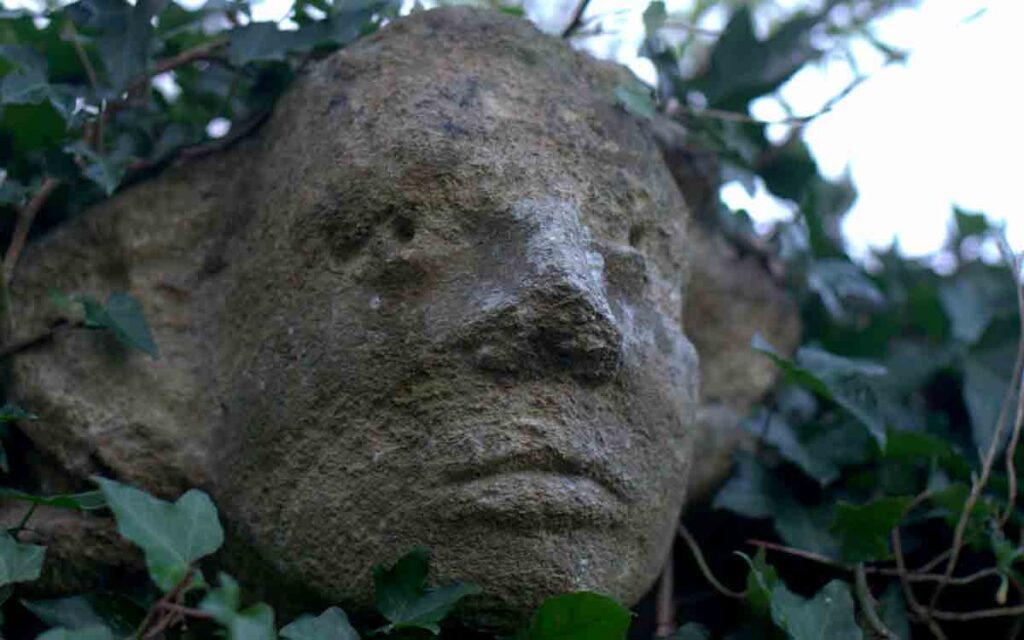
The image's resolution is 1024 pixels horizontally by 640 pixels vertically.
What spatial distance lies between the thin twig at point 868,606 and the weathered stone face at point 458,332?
0.96ft

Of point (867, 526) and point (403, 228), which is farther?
point (867, 526)

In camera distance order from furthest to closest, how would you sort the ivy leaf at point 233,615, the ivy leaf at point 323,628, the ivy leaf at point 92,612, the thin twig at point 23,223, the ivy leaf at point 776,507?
the ivy leaf at point 776,507, the thin twig at point 23,223, the ivy leaf at point 92,612, the ivy leaf at point 323,628, the ivy leaf at point 233,615

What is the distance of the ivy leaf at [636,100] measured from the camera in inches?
61.2

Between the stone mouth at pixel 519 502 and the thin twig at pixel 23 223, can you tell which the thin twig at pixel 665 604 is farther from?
the thin twig at pixel 23 223

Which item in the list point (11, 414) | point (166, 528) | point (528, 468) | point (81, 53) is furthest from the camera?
point (81, 53)

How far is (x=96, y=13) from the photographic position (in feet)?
5.12

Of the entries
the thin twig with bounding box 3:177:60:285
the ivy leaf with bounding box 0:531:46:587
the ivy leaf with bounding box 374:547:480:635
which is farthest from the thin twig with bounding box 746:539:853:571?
the thin twig with bounding box 3:177:60:285

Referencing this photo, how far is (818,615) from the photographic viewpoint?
1.43 metres

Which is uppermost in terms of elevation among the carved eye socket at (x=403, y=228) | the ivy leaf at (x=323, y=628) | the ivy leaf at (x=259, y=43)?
the ivy leaf at (x=259, y=43)

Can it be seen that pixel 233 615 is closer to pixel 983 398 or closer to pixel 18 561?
pixel 18 561

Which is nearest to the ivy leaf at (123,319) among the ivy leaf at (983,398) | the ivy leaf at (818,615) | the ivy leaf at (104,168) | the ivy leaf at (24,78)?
the ivy leaf at (104,168)

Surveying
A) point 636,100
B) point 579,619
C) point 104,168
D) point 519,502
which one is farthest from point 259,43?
point 579,619

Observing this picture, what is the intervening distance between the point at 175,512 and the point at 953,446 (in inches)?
47.3

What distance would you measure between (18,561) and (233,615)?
1.13ft
